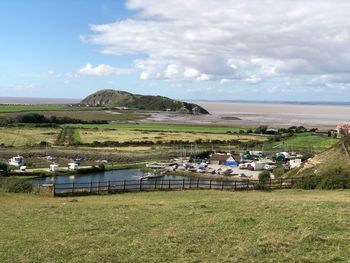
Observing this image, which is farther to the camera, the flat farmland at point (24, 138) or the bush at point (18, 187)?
the flat farmland at point (24, 138)

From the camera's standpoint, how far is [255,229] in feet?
49.4

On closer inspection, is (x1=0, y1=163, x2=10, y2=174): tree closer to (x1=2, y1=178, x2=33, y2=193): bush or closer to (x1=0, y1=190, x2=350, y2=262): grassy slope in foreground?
(x1=2, y1=178, x2=33, y2=193): bush

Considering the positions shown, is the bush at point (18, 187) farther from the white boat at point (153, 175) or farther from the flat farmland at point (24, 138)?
the flat farmland at point (24, 138)

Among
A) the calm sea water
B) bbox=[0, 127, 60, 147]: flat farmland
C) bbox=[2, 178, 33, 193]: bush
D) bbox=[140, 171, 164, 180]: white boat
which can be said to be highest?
bbox=[2, 178, 33, 193]: bush

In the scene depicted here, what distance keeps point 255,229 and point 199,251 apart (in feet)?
11.0

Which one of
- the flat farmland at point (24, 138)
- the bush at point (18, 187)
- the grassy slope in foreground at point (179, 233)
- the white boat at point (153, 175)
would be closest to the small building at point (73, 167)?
the white boat at point (153, 175)

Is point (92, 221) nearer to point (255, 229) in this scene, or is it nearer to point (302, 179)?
point (255, 229)

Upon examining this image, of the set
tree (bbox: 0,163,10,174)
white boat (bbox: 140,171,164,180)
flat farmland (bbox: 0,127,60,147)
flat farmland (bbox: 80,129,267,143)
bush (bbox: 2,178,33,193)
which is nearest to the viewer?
bush (bbox: 2,178,33,193)

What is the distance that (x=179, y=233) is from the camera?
14.7 m

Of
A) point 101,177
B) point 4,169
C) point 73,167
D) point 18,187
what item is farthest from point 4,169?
point 18,187

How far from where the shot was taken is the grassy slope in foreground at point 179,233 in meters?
12.0

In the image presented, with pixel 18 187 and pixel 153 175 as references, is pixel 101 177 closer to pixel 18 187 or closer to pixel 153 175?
pixel 153 175

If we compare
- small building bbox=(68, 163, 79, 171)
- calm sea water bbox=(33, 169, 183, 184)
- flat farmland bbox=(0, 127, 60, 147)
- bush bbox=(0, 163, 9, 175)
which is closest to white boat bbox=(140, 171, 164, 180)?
calm sea water bbox=(33, 169, 183, 184)

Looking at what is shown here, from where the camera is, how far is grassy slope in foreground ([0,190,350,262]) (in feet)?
39.2
